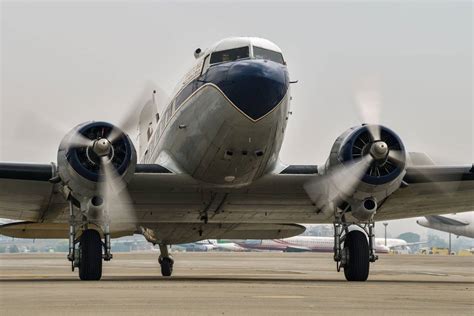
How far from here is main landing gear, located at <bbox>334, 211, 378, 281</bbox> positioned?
2152 cm

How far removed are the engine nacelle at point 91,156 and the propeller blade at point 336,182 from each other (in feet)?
16.5

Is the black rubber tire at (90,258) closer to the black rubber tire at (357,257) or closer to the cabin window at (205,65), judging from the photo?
the cabin window at (205,65)

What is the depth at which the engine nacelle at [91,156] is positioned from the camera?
1998 centimetres

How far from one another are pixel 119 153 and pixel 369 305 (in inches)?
389

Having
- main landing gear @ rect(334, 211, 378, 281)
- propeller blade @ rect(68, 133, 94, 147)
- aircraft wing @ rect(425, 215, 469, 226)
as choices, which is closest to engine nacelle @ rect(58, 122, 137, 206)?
propeller blade @ rect(68, 133, 94, 147)

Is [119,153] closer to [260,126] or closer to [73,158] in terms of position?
[73,158]

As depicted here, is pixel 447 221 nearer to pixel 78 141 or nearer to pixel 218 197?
pixel 218 197

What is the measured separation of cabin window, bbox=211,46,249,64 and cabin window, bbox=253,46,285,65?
0.21 metres

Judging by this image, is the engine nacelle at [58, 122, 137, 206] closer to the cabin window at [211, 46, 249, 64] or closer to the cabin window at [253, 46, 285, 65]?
the cabin window at [211, 46, 249, 64]

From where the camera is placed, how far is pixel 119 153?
20500 millimetres

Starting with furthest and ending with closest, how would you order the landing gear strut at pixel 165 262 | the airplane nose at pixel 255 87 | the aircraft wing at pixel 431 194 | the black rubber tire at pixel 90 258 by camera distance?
1. the landing gear strut at pixel 165 262
2. the aircraft wing at pixel 431 194
3. the black rubber tire at pixel 90 258
4. the airplane nose at pixel 255 87

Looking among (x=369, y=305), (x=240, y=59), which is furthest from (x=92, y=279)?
(x=369, y=305)

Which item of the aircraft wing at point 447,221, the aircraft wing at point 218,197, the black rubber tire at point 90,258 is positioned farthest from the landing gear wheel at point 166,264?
the aircraft wing at point 447,221

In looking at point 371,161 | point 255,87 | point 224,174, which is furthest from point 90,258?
point 371,161
